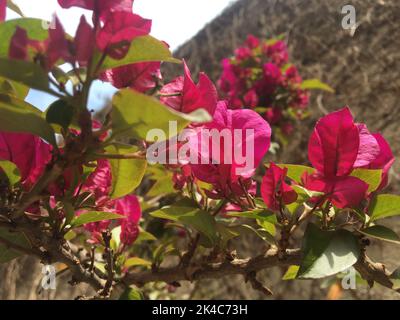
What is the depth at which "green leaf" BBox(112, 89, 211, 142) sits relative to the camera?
29 centimetres

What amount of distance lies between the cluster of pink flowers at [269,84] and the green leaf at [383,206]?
50.0 inches

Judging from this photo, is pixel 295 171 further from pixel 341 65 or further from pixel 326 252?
pixel 341 65

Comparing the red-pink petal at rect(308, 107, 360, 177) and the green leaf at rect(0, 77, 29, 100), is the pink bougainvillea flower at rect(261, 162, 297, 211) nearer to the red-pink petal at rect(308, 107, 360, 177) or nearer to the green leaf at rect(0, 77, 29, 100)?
the red-pink petal at rect(308, 107, 360, 177)

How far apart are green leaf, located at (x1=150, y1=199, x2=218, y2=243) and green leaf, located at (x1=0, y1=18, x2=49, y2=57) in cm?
22

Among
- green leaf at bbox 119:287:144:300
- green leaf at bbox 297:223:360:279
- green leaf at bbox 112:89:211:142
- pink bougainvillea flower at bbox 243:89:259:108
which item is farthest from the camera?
pink bougainvillea flower at bbox 243:89:259:108

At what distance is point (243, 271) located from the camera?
0.54 metres

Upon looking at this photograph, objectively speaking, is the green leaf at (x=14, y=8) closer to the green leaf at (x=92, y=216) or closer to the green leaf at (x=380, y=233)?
the green leaf at (x=92, y=216)

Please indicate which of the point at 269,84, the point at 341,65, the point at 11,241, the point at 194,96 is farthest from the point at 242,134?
the point at 341,65

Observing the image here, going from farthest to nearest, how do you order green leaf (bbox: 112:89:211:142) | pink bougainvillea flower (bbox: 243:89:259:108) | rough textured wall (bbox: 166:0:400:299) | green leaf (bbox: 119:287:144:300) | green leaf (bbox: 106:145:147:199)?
1. rough textured wall (bbox: 166:0:400:299)
2. pink bougainvillea flower (bbox: 243:89:259:108)
3. green leaf (bbox: 119:287:144:300)
4. green leaf (bbox: 106:145:147:199)
5. green leaf (bbox: 112:89:211:142)

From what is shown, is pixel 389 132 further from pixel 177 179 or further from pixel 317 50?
pixel 177 179

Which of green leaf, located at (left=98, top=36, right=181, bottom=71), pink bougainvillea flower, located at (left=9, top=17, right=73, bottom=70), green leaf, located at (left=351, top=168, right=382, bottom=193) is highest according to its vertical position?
green leaf, located at (left=98, top=36, right=181, bottom=71)

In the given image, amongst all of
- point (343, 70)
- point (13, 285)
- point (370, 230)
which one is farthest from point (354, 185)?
point (343, 70)

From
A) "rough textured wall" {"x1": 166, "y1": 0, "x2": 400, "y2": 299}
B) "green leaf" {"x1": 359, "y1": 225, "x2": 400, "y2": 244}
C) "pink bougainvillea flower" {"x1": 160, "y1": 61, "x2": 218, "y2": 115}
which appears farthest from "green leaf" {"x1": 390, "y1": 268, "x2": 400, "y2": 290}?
"rough textured wall" {"x1": 166, "y1": 0, "x2": 400, "y2": 299}
